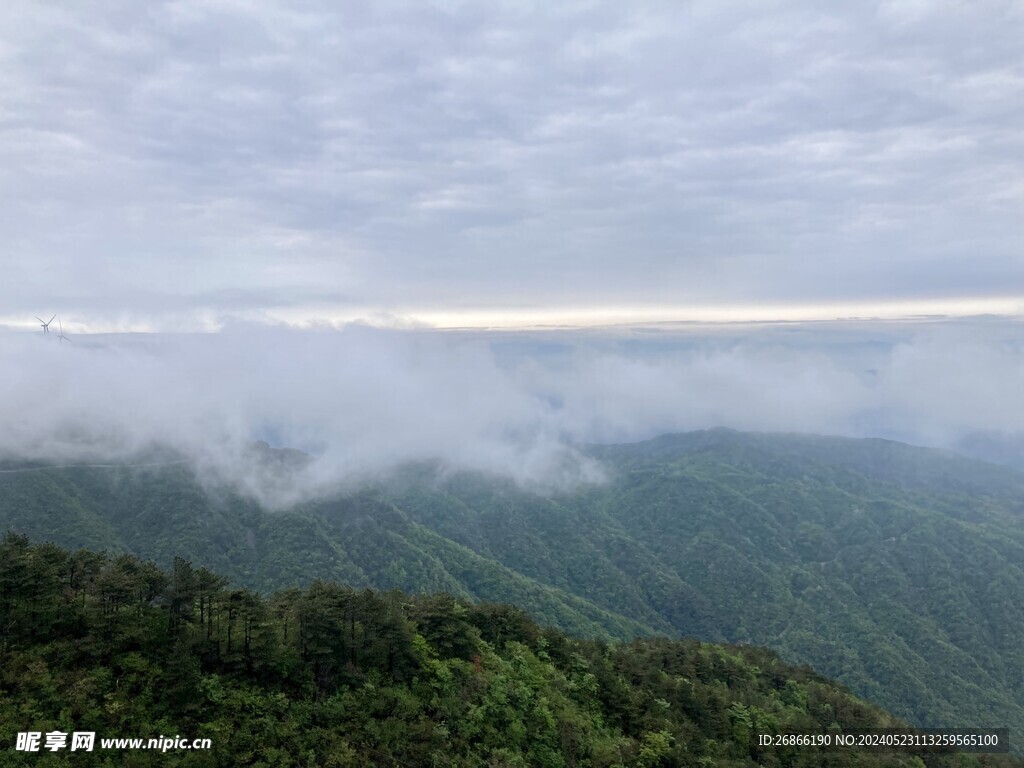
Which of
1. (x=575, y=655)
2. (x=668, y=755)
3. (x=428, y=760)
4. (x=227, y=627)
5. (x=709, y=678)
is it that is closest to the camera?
(x=428, y=760)

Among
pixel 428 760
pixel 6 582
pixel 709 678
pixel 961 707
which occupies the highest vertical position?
pixel 6 582

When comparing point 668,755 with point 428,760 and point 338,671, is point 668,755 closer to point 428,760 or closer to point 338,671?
point 428,760

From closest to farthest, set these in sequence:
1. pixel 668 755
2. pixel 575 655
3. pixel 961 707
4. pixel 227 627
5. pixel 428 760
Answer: pixel 428 760
pixel 227 627
pixel 668 755
pixel 575 655
pixel 961 707

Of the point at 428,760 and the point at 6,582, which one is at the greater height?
the point at 6,582

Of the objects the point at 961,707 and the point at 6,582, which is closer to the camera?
the point at 6,582

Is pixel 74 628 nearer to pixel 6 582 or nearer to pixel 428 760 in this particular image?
pixel 6 582

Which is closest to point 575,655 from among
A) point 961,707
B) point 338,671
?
point 338,671

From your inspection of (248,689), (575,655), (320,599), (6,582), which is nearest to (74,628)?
(6,582)
